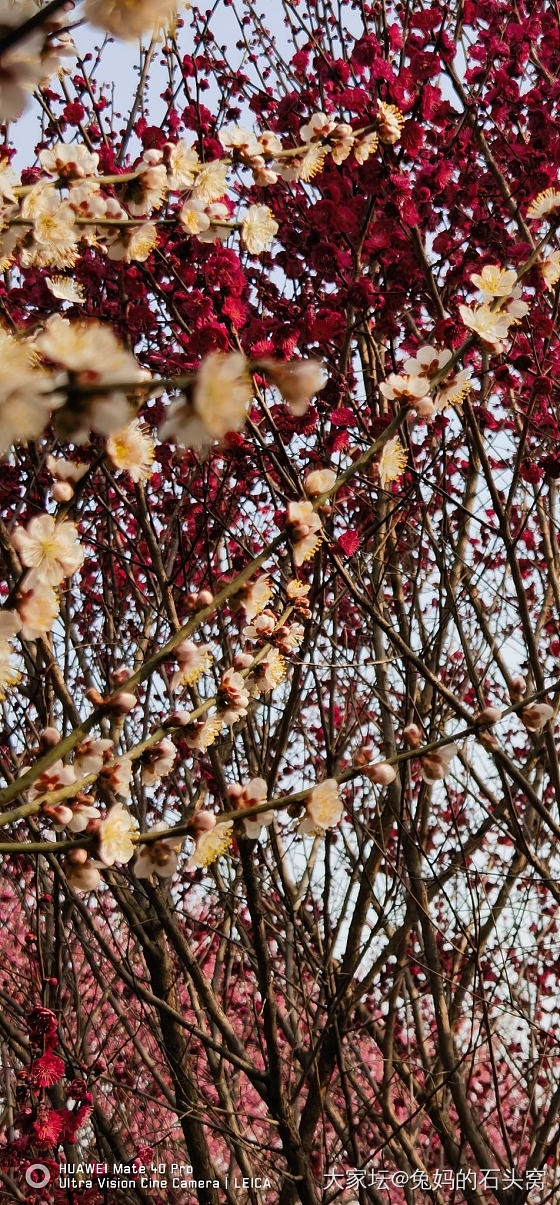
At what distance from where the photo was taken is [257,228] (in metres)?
2.22

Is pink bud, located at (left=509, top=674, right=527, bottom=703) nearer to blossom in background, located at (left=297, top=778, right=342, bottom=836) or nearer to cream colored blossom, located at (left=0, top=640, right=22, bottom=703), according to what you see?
blossom in background, located at (left=297, top=778, right=342, bottom=836)

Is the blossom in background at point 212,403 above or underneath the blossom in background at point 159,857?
above

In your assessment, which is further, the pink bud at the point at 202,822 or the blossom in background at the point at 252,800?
the blossom in background at the point at 252,800

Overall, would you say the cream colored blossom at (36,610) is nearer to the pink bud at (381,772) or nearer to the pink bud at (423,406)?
Answer: the pink bud at (381,772)

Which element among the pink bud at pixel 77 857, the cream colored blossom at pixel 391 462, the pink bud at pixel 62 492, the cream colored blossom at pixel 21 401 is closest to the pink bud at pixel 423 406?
the cream colored blossom at pixel 391 462

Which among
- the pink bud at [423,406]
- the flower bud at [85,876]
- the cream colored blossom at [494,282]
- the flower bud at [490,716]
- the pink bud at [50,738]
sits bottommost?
the flower bud at [85,876]

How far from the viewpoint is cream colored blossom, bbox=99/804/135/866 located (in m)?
1.49

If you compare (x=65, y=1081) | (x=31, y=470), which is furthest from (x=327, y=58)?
(x=65, y=1081)

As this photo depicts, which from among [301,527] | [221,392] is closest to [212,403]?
[221,392]

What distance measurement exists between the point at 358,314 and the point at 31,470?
1251mm

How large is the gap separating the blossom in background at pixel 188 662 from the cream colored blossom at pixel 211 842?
0.26 m

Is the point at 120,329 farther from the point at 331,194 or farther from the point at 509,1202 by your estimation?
the point at 509,1202

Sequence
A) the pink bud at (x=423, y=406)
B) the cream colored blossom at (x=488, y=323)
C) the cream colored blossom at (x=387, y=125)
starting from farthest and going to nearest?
the cream colored blossom at (x=387, y=125)
the cream colored blossom at (x=488, y=323)
the pink bud at (x=423, y=406)

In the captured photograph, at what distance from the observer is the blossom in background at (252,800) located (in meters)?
1.71
